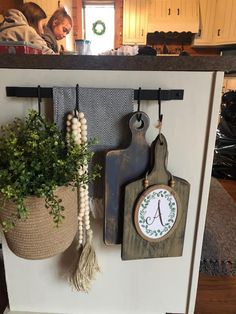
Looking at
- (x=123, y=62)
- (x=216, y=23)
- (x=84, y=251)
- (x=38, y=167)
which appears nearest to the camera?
(x=38, y=167)

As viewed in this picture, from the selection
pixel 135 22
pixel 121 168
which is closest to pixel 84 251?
pixel 121 168

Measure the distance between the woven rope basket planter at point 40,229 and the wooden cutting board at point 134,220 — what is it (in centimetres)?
16

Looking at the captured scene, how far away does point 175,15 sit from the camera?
352 cm

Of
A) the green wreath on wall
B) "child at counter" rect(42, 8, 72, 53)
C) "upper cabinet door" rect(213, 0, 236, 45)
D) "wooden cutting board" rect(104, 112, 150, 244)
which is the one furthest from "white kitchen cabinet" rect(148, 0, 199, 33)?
"wooden cutting board" rect(104, 112, 150, 244)

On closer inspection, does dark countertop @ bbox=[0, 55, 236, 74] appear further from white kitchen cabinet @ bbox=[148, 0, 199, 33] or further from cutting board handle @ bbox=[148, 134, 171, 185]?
white kitchen cabinet @ bbox=[148, 0, 199, 33]

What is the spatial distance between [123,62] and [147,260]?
25.3 inches

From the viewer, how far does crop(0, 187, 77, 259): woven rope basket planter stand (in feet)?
2.18

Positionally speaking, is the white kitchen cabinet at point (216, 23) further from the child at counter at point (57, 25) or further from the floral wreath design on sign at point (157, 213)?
the floral wreath design on sign at point (157, 213)

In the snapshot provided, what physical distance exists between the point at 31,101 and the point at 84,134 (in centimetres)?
20

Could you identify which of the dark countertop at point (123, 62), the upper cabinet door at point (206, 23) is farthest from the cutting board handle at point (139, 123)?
the upper cabinet door at point (206, 23)

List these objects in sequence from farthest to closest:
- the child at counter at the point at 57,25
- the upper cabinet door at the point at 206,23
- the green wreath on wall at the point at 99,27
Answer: the green wreath on wall at the point at 99,27 → the upper cabinet door at the point at 206,23 → the child at counter at the point at 57,25

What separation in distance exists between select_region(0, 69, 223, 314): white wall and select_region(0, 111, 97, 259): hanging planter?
6.7 inches

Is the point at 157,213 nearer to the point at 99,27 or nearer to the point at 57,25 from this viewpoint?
the point at 57,25

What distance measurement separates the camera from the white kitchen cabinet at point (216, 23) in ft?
11.0
